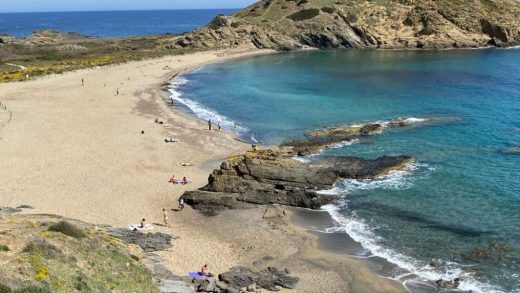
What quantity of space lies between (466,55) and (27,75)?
80845mm

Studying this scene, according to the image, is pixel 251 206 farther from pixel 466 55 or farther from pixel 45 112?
pixel 466 55

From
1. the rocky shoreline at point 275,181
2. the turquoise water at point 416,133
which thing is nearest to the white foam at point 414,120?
the turquoise water at point 416,133

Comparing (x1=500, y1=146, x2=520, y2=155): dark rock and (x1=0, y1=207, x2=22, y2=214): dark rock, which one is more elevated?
(x1=500, y1=146, x2=520, y2=155): dark rock

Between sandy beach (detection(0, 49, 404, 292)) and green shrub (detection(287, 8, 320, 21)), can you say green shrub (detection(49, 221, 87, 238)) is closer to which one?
sandy beach (detection(0, 49, 404, 292))

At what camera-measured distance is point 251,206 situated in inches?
1211

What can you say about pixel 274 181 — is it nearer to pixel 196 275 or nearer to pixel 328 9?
pixel 196 275

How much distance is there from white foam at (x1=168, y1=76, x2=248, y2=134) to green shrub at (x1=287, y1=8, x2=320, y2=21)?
5656 centimetres

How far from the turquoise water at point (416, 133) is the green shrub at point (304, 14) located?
26.4m

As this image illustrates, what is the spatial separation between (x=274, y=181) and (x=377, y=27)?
9616 cm

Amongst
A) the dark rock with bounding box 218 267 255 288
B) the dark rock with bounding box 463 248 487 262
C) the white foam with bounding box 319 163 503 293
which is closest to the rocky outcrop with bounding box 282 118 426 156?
the white foam with bounding box 319 163 503 293

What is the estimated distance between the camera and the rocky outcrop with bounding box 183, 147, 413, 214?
30969 mm

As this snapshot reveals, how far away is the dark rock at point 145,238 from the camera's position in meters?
24.3

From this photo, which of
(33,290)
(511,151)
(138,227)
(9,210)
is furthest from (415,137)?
(33,290)

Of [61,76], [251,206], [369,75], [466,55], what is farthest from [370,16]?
[251,206]
